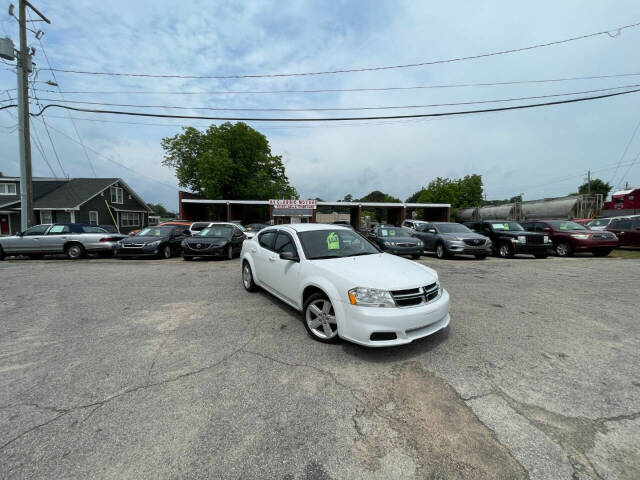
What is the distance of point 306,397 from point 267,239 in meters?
3.40

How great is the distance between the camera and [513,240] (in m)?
11.7

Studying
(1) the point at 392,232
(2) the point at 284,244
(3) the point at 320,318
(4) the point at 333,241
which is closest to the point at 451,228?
(1) the point at 392,232

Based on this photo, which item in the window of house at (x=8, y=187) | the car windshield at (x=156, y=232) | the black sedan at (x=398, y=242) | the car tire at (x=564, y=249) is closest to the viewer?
the black sedan at (x=398, y=242)

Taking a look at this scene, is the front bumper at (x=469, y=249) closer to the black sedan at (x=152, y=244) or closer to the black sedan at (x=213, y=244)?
the black sedan at (x=213, y=244)

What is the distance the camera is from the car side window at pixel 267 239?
5.18 m

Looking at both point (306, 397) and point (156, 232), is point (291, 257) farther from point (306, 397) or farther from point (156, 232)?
point (156, 232)

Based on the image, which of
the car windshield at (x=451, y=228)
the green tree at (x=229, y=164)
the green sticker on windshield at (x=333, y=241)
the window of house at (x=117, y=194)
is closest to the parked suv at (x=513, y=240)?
the car windshield at (x=451, y=228)

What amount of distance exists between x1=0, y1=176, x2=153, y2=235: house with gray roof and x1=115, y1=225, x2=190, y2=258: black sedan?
19669mm

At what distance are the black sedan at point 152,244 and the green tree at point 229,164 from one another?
23287 millimetres

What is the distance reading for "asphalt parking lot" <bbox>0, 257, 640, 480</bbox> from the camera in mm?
1793

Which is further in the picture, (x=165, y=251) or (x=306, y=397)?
(x=165, y=251)

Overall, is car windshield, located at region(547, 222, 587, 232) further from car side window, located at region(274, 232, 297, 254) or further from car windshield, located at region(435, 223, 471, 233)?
car side window, located at region(274, 232, 297, 254)

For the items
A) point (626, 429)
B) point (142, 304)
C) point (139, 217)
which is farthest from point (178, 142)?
point (626, 429)

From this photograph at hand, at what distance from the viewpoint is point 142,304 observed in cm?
516
